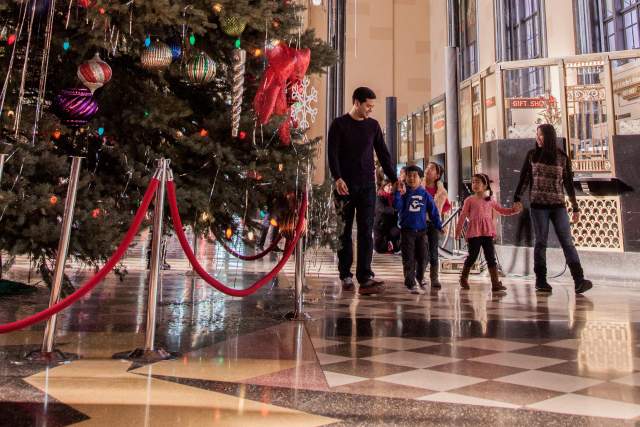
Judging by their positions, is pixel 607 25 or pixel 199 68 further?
pixel 607 25

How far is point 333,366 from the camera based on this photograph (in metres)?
2.34

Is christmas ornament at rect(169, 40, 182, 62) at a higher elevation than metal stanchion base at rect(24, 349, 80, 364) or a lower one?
higher

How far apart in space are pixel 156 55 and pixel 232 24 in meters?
0.46

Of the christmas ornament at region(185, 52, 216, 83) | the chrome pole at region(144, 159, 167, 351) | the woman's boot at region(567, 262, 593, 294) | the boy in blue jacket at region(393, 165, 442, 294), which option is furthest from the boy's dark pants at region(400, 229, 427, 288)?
the chrome pole at region(144, 159, 167, 351)

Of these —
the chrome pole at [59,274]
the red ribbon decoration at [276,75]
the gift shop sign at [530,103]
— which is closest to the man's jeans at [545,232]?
the red ribbon decoration at [276,75]

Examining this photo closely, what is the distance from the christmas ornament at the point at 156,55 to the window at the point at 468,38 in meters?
17.4

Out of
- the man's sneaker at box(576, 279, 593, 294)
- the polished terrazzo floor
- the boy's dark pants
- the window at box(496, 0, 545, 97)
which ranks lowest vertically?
the polished terrazzo floor

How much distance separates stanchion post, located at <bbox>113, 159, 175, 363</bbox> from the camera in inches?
96.9

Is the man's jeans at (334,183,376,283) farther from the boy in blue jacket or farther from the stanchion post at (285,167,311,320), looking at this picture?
the stanchion post at (285,167,311,320)

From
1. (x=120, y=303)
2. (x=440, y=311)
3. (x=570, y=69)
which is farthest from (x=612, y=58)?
(x=120, y=303)

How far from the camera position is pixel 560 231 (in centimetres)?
532

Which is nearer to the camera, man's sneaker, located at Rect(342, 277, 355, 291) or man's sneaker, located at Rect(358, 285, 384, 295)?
man's sneaker, located at Rect(358, 285, 384, 295)

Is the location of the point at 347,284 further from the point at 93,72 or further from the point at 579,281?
the point at 93,72

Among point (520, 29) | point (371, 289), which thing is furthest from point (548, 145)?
point (520, 29)
